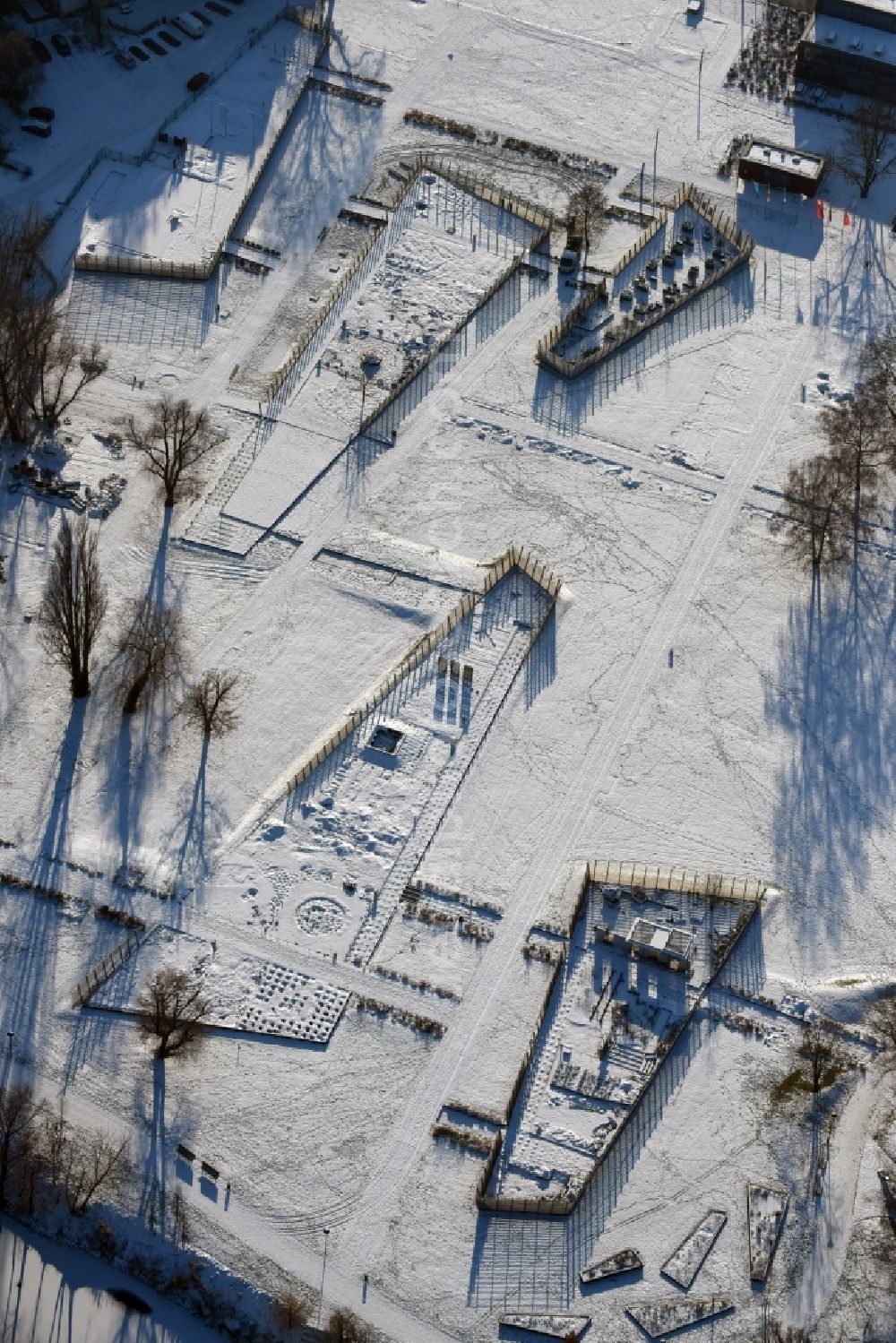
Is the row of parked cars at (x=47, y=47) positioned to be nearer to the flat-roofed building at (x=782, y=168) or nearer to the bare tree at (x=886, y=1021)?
the flat-roofed building at (x=782, y=168)

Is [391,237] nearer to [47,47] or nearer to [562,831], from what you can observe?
[47,47]

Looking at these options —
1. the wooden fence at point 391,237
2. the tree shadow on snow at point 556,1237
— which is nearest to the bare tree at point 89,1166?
the tree shadow on snow at point 556,1237

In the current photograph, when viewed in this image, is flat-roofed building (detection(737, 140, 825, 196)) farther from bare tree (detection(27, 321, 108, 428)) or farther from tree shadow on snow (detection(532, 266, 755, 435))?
bare tree (detection(27, 321, 108, 428))

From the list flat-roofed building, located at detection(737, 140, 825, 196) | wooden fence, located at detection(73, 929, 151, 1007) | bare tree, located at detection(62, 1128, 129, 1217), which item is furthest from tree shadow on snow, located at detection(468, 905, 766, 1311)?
flat-roofed building, located at detection(737, 140, 825, 196)

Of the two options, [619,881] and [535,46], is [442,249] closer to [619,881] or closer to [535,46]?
[535,46]

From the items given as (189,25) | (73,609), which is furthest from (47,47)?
(73,609)

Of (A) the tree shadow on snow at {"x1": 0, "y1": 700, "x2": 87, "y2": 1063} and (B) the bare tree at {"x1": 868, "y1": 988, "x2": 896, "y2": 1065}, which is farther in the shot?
(B) the bare tree at {"x1": 868, "y1": 988, "x2": 896, "y2": 1065}
